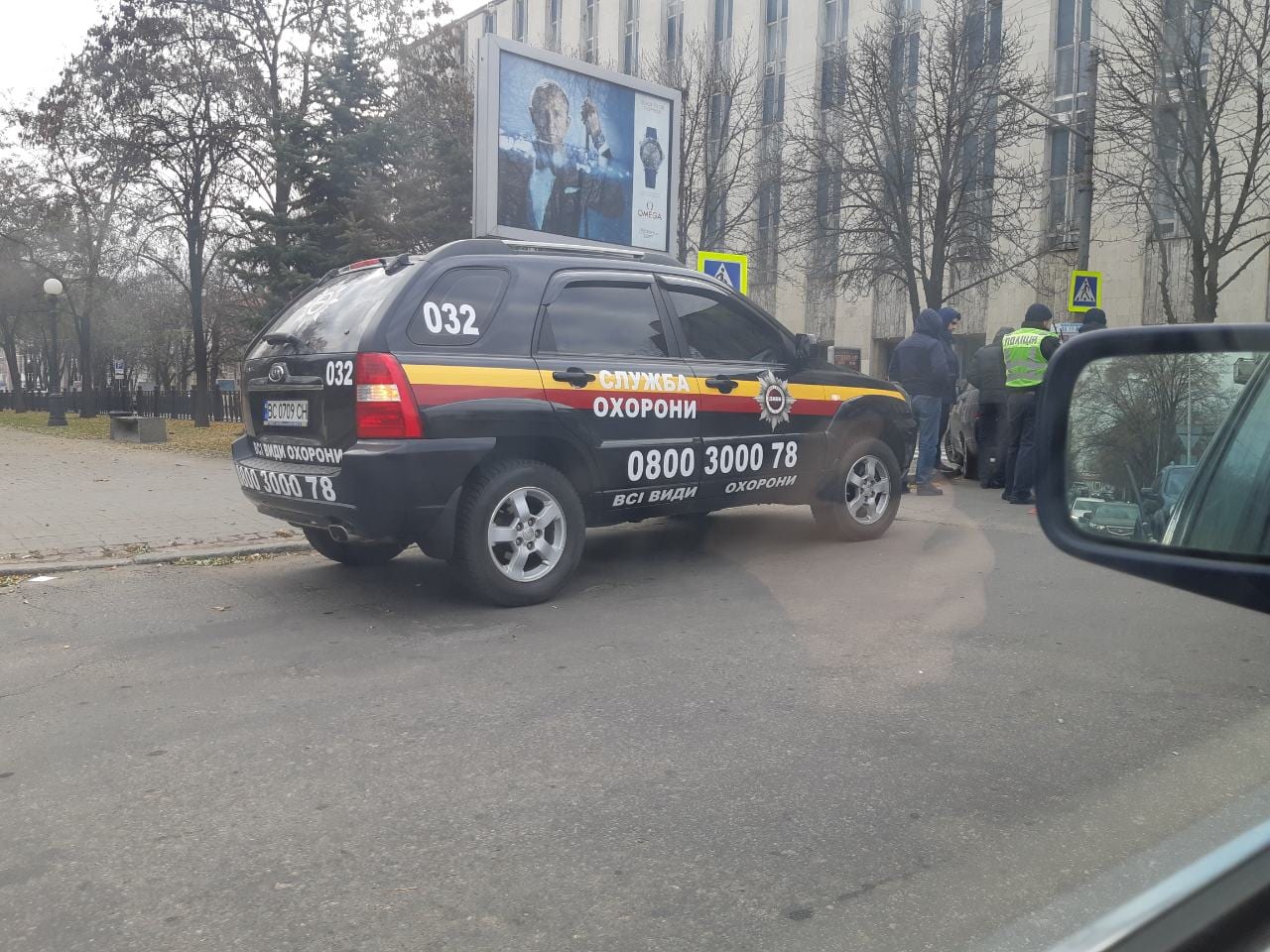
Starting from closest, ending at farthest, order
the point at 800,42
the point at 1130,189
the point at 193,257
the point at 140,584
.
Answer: the point at 140,584 → the point at 1130,189 → the point at 193,257 → the point at 800,42

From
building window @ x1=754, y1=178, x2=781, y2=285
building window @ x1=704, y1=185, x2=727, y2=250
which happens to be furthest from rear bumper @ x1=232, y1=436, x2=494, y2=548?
building window @ x1=704, y1=185, x2=727, y2=250

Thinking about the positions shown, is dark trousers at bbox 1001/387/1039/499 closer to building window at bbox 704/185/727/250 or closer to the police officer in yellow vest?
the police officer in yellow vest

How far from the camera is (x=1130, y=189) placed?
67.8 feet

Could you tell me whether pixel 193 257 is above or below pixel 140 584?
above

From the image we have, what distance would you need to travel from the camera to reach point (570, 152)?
536 inches

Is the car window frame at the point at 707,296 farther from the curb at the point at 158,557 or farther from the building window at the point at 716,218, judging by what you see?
the building window at the point at 716,218

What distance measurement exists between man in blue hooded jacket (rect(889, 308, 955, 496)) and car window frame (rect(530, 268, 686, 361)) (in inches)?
189

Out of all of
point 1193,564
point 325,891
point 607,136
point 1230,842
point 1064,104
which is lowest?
point 325,891

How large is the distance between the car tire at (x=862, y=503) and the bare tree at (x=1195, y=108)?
44.7 feet

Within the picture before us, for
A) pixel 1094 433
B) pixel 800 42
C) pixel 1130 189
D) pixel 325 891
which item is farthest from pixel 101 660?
pixel 800 42

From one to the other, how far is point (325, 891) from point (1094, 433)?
2033 mm

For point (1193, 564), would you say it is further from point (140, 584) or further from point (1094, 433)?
point (140, 584)

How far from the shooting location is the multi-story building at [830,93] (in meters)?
27.7

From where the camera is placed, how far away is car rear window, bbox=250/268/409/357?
18.2 ft
